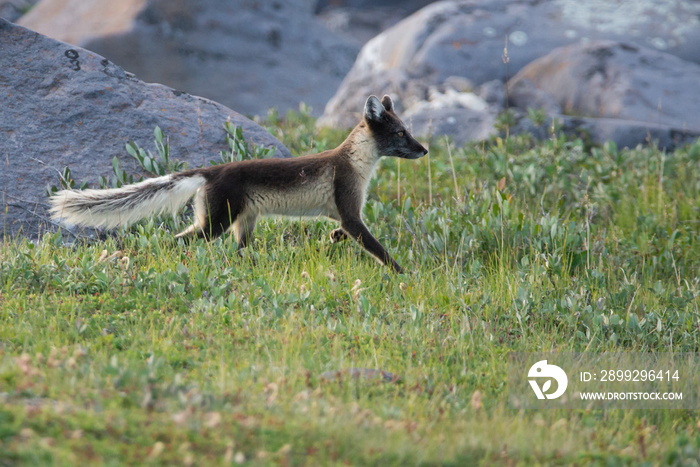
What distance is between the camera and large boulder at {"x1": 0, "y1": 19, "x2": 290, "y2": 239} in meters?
6.76

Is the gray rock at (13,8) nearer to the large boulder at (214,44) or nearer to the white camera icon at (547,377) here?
the large boulder at (214,44)

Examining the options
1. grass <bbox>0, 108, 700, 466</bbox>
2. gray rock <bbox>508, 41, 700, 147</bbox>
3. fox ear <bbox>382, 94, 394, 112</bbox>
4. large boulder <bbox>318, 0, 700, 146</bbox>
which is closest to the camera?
grass <bbox>0, 108, 700, 466</bbox>

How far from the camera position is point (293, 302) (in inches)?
195

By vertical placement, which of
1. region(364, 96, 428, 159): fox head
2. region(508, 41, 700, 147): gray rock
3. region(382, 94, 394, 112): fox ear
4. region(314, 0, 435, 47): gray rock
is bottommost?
region(314, 0, 435, 47): gray rock

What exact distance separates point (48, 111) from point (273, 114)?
5.75 meters

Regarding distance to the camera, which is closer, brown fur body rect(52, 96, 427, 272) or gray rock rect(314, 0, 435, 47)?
brown fur body rect(52, 96, 427, 272)

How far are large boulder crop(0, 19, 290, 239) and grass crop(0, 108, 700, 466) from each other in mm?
924

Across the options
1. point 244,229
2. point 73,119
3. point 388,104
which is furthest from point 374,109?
point 73,119

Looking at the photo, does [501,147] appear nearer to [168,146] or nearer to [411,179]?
[411,179]

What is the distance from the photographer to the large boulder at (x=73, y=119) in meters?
6.76

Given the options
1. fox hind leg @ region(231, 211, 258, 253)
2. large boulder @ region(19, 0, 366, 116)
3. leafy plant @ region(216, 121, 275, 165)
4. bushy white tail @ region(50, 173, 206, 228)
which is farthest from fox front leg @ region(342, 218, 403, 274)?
large boulder @ region(19, 0, 366, 116)

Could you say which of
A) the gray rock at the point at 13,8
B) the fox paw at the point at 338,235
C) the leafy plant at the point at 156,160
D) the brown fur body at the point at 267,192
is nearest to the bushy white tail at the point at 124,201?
the brown fur body at the point at 267,192

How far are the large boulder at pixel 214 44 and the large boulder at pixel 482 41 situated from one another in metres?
3.17

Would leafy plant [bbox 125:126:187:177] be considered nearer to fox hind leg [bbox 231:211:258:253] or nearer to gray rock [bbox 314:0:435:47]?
fox hind leg [bbox 231:211:258:253]
